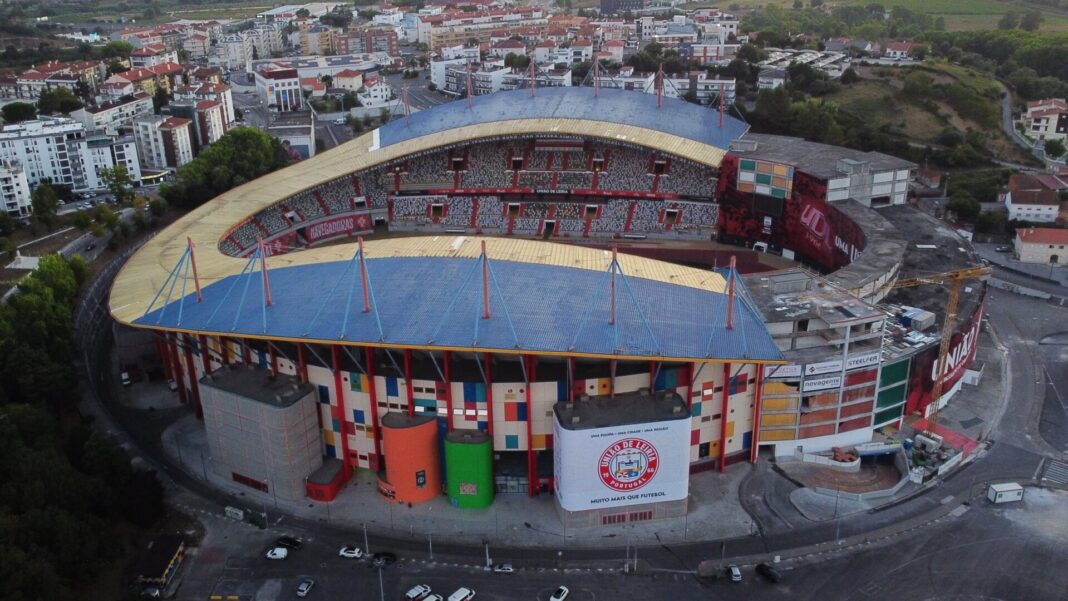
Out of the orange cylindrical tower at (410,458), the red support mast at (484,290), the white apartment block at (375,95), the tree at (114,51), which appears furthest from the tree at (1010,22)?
the orange cylindrical tower at (410,458)

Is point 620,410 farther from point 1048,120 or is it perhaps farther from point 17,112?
point 17,112

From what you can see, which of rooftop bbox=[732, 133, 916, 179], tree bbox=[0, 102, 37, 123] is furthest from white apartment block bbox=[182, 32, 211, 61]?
rooftop bbox=[732, 133, 916, 179]

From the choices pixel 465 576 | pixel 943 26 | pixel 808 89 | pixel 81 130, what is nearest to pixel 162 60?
pixel 81 130

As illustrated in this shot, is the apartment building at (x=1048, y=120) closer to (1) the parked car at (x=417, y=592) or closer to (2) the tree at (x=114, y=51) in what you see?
(1) the parked car at (x=417, y=592)

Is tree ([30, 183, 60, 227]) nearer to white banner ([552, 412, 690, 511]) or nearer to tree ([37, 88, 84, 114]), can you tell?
tree ([37, 88, 84, 114])

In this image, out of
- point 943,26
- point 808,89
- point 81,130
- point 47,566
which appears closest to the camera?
point 47,566

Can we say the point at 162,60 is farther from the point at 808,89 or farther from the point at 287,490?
the point at 287,490
